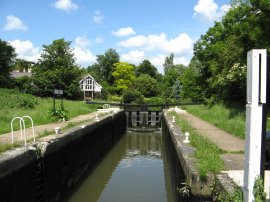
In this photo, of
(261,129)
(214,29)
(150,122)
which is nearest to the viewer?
(261,129)

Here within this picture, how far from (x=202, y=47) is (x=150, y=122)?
741 cm

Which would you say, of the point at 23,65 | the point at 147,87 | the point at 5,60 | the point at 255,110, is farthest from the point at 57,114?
the point at 23,65

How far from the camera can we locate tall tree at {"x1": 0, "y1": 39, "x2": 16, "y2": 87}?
40.1 m

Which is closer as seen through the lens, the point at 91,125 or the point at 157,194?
the point at 157,194

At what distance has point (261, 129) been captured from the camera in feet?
11.4

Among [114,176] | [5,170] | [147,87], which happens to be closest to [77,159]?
[114,176]

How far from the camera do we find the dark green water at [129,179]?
385 inches

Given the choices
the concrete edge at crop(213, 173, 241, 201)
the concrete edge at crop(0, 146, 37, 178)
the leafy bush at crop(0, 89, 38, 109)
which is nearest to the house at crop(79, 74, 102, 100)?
the leafy bush at crop(0, 89, 38, 109)

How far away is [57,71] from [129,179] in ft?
101

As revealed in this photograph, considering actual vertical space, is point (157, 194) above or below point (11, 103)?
below

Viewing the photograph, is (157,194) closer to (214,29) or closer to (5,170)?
(5,170)

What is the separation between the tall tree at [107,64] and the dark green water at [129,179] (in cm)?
5682

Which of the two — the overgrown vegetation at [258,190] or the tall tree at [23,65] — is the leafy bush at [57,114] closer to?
the overgrown vegetation at [258,190]

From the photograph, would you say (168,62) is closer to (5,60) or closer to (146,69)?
(146,69)
